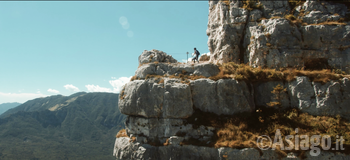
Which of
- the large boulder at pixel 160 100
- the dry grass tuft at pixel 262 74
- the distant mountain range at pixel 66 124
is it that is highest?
the dry grass tuft at pixel 262 74

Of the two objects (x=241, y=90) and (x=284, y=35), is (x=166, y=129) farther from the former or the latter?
(x=284, y=35)

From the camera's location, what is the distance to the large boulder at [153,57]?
21133mm

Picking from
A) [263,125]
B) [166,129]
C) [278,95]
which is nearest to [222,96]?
[263,125]

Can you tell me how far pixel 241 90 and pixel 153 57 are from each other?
1020cm

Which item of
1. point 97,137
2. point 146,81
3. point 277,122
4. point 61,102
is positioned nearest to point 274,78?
point 277,122

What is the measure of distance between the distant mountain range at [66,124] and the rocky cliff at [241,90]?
82738mm

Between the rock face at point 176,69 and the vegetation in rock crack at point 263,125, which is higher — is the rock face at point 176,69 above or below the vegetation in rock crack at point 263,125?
above

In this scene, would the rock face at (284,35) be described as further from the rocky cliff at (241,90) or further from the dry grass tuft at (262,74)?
the dry grass tuft at (262,74)

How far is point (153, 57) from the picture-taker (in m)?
21.2

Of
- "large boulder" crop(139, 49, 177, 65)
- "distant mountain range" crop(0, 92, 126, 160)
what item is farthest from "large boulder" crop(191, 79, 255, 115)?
"distant mountain range" crop(0, 92, 126, 160)

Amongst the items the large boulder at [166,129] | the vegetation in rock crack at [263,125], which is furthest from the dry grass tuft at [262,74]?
the large boulder at [166,129]

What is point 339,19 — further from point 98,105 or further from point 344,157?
point 98,105

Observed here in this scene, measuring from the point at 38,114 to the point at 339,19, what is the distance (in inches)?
6556

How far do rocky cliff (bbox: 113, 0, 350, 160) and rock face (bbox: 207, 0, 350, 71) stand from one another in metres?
0.09
